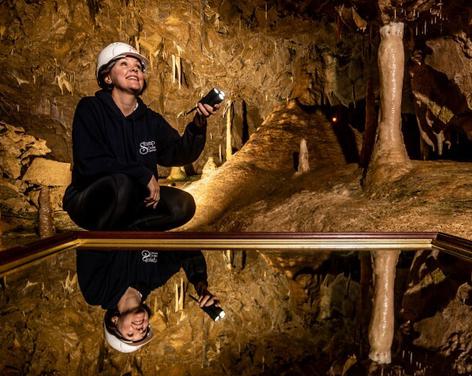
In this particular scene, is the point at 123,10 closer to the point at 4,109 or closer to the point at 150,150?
the point at 4,109

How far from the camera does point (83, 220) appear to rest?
3.21 metres

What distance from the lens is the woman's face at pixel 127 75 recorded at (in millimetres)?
3105

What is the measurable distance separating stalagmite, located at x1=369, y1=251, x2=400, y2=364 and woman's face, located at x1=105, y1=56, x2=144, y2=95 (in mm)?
2038

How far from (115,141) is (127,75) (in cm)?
49

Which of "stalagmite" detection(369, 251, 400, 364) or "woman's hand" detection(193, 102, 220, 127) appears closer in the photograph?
"stalagmite" detection(369, 251, 400, 364)

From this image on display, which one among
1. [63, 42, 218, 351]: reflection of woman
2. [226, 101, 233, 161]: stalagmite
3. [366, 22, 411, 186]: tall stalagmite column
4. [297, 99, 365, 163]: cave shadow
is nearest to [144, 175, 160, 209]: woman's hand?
[63, 42, 218, 351]: reflection of woman

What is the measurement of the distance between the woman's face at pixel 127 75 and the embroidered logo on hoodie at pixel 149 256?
1.28 metres

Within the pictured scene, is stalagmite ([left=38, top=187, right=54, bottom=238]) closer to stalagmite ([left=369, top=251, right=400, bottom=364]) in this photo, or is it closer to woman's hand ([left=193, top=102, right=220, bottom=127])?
woman's hand ([left=193, top=102, right=220, bottom=127])

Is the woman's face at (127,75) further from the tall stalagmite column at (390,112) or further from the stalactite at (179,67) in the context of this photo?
the stalactite at (179,67)

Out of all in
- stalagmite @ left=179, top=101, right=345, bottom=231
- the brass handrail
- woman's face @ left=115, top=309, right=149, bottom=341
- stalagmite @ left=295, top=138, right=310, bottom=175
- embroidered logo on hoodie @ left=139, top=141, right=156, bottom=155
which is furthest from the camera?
stalagmite @ left=295, top=138, right=310, bottom=175

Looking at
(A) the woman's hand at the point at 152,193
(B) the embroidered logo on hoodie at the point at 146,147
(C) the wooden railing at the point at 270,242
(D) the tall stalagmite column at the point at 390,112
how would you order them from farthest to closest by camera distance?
(D) the tall stalagmite column at the point at 390,112, (B) the embroidered logo on hoodie at the point at 146,147, (A) the woman's hand at the point at 152,193, (C) the wooden railing at the point at 270,242

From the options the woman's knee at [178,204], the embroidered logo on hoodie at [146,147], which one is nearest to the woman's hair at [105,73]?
the embroidered logo on hoodie at [146,147]

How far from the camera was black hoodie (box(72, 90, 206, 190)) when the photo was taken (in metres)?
3.09

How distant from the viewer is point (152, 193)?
3.21m
